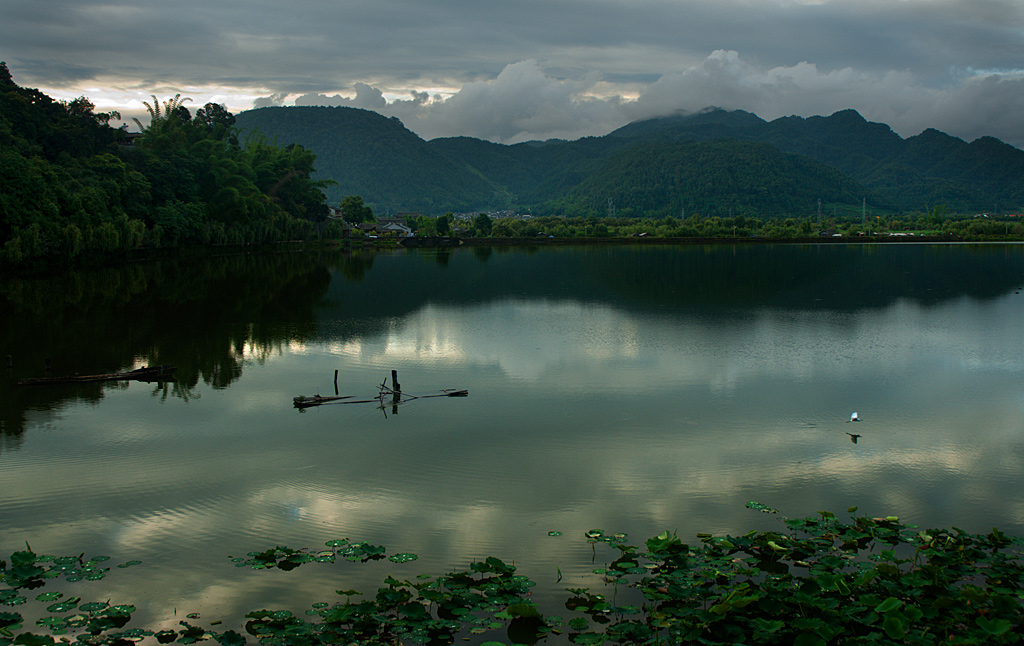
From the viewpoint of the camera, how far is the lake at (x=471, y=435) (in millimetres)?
7816

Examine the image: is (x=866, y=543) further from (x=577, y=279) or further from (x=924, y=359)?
(x=577, y=279)

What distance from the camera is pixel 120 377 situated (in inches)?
586

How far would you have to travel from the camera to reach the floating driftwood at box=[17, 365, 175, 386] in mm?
14313

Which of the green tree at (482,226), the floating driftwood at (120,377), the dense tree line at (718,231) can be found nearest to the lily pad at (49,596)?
the floating driftwood at (120,377)

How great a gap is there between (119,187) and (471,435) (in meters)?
42.4

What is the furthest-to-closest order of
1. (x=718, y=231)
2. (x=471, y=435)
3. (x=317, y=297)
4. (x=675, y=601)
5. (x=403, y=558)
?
(x=718, y=231) < (x=317, y=297) < (x=471, y=435) < (x=403, y=558) < (x=675, y=601)

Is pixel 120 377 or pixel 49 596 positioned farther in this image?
pixel 120 377

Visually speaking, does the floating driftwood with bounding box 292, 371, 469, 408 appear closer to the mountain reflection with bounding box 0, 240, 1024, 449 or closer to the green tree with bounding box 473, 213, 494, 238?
the mountain reflection with bounding box 0, 240, 1024, 449

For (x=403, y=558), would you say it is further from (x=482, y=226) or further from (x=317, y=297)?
(x=482, y=226)

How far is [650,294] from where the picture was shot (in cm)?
3144

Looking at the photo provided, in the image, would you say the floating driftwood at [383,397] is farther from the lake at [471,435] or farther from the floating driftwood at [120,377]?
the floating driftwood at [120,377]

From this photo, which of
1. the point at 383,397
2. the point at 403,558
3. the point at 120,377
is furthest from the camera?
the point at 120,377

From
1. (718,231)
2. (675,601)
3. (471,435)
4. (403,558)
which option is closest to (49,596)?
(403,558)

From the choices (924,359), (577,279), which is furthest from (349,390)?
(577,279)
